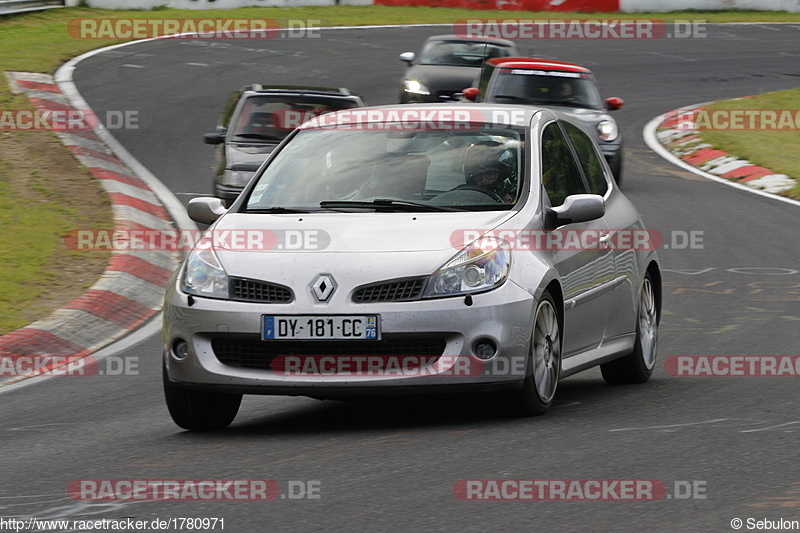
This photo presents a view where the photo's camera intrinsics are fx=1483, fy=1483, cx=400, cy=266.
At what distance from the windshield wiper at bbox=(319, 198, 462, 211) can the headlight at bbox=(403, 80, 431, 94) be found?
17594mm

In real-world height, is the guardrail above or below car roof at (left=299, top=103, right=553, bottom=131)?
below

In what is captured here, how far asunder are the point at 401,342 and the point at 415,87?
1877cm

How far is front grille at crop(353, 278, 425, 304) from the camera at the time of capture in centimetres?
695

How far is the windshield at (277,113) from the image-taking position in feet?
55.6

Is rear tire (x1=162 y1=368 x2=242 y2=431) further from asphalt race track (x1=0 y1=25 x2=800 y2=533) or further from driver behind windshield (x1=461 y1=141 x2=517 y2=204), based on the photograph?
driver behind windshield (x1=461 y1=141 x2=517 y2=204)

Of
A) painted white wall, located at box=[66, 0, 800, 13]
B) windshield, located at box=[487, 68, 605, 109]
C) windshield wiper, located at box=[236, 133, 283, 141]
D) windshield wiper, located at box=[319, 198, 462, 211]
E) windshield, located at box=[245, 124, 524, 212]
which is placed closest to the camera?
windshield wiper, located at box=[319, 198, 462, 211]

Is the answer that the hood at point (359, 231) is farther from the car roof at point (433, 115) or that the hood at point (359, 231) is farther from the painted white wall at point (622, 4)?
the painted white wall at point (622, 4)

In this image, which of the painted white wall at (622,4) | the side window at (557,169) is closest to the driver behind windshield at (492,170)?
the side window at (557,169)

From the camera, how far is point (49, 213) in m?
14.8

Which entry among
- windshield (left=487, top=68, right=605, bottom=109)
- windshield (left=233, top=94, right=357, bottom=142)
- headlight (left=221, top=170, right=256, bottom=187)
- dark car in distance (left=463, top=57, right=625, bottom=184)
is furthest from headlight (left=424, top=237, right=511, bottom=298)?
windshield (left=487, top=68, right=605, bottom=109)

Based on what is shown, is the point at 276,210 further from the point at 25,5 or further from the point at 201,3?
the point at 201,3

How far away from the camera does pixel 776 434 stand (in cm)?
687

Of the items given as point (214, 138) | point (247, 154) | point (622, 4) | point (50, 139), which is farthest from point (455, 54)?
point (622, 4)

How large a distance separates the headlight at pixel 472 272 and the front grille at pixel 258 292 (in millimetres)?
674
